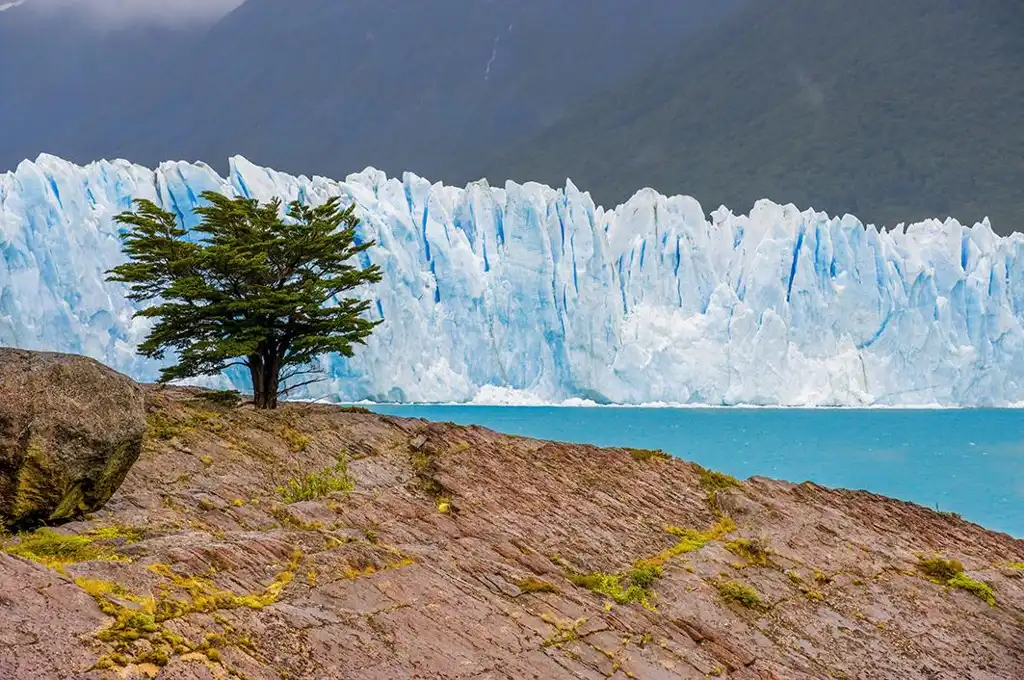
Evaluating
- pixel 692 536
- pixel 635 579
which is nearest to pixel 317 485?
pixel 635 579

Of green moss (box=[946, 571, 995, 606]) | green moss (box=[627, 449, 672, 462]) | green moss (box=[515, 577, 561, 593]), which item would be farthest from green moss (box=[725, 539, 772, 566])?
green moss (box=[515, 577, 561, 593])

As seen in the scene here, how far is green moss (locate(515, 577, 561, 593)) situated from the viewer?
9297mm

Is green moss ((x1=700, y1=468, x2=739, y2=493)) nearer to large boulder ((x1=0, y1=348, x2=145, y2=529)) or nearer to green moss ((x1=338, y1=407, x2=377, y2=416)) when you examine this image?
green moss ((x1=338, y1=407, x2=377, y2=416))

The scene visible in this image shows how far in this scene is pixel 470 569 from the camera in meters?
9.27

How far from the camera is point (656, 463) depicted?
47.8 ft

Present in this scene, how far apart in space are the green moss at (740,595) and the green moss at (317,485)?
15.5ft

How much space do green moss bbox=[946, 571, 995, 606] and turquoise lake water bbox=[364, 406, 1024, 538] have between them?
1767cm

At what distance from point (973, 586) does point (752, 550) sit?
289 cm

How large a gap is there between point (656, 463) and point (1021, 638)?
5371 millimetres

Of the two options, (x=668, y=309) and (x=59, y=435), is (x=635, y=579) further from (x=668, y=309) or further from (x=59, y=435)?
(x=668, y=309)

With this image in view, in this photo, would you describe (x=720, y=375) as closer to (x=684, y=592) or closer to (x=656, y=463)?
(x=656, y=463)

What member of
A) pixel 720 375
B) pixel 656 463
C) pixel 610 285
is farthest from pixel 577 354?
pixel 656 463

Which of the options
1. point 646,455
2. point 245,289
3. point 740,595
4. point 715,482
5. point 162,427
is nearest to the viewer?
point 740,595

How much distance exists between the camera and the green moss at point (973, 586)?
11.9m
